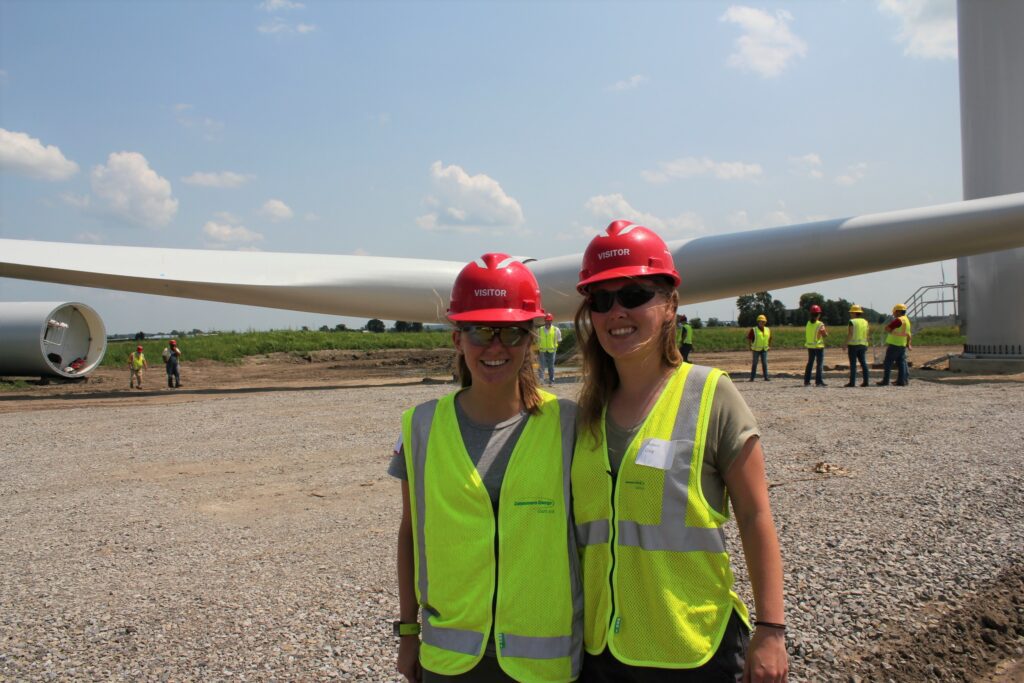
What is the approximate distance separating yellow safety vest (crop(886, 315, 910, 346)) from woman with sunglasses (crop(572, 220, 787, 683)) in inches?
546

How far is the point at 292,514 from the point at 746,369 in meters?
19.2

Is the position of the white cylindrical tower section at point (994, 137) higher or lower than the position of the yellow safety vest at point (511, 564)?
higher

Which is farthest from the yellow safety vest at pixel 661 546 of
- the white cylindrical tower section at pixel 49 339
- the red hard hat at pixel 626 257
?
the white cylindrical tower section at pixel 49 339

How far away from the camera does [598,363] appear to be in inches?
76.7

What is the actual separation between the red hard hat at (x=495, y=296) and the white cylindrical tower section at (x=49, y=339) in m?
20.8

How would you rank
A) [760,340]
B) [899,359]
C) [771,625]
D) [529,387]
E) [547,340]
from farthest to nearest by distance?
1. [760,340]
2. [547,340]
3. [899,359]
4. [529,387]
5. [771,625]

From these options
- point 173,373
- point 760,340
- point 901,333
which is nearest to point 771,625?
point 901,333

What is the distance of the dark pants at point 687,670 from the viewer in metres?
1.64

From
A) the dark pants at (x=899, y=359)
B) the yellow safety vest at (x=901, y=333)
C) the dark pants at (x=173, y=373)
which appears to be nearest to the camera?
the yellow safety vest at (x=901, y=333)

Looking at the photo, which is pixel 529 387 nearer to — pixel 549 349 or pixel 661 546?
pixel 661 546

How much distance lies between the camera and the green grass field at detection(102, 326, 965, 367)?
30188 millimetres

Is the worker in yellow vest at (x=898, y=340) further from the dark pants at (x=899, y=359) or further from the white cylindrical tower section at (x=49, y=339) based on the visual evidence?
the white cylindrical tower section at (x=49, y=339)

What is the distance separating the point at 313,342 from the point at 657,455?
36.3m

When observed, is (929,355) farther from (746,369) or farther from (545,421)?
(545,421)
